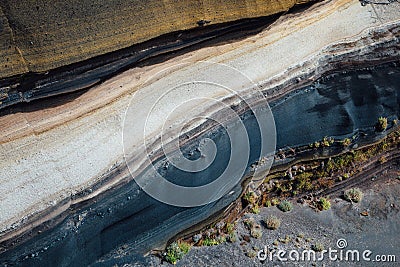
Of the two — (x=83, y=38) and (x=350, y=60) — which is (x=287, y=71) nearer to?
(x=350, y=60)

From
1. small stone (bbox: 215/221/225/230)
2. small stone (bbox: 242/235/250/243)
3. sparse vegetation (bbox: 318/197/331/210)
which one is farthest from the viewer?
sparse vegetation (bbox: 318/197/331/210)

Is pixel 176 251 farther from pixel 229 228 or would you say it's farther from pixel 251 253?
pixel 251 253

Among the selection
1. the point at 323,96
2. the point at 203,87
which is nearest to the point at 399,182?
the point at 323,96

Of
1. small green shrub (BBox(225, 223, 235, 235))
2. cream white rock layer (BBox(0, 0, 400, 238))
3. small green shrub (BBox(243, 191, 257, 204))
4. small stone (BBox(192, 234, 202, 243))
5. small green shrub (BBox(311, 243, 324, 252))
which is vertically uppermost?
cream white rock layer (BBox(0, 0, 400, 238))

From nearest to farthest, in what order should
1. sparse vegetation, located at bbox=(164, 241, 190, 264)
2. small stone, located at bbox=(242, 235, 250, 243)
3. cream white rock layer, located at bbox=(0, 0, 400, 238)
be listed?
cream white rock layer, located at bbox=(0, 0, 400, 238), sparse vegetation, located at bbox=(164, 241, 190, 264), small stone, located at bbox=(242, 235, 250, 243)

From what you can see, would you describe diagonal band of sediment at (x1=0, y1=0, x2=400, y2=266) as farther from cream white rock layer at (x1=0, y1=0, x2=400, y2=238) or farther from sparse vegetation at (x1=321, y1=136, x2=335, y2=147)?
sparse vegetation at (x1=321, y1=136, x2=335, y2=147)

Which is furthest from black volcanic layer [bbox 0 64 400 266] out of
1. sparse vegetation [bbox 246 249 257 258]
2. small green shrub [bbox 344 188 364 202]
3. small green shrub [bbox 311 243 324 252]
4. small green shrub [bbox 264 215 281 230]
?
small green shrub [bbox 311 243 324 252]

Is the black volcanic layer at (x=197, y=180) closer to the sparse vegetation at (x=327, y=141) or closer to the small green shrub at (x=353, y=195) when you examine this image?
the sparse vegetation at (x=327, y=141)
